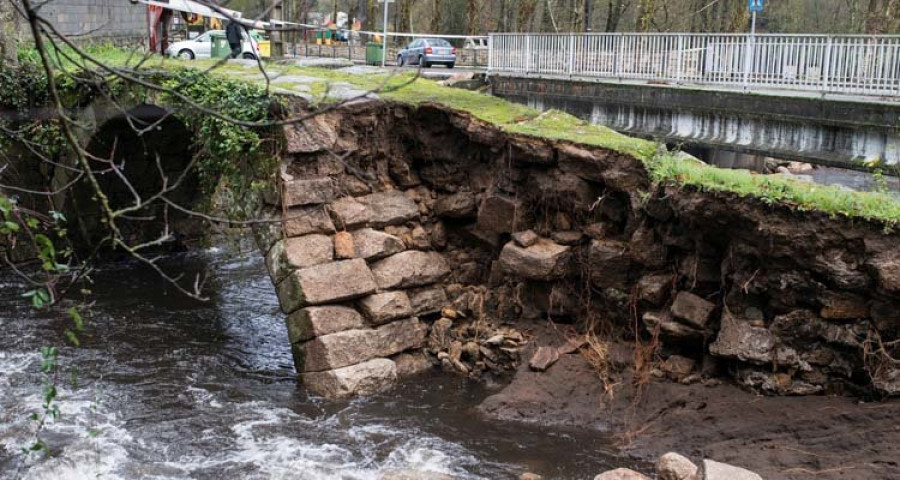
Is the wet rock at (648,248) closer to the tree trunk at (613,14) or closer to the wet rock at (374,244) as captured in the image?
the wet rock at (374,244)

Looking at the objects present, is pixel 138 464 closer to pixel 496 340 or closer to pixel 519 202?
pixel 496 340

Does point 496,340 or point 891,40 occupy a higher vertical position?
point 891,40

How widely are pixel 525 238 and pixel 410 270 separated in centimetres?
134

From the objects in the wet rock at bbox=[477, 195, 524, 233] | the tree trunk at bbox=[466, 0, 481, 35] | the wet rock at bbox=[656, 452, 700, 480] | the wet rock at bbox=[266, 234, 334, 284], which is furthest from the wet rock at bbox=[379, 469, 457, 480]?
the tree trunk at bbox=[466, 0, 481, 35]

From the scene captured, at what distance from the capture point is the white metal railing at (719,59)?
471 inches

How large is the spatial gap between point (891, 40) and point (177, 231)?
11558mm

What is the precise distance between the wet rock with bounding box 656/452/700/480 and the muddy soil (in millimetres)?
431

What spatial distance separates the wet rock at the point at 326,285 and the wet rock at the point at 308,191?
72 centimetres

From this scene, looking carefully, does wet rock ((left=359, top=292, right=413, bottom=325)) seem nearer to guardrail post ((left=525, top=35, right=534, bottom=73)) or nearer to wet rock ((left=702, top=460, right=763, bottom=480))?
Answer: wet rock ((left=702, top=460, right=763, bottom=480))

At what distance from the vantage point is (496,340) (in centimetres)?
971

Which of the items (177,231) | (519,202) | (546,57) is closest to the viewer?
(519,202)

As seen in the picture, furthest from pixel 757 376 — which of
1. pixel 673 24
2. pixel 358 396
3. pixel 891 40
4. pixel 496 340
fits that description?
pixel 673 24

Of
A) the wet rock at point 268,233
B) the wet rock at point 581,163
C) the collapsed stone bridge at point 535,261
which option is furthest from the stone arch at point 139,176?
the wet rock at point 581,163

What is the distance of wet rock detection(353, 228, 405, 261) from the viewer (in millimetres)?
9984
